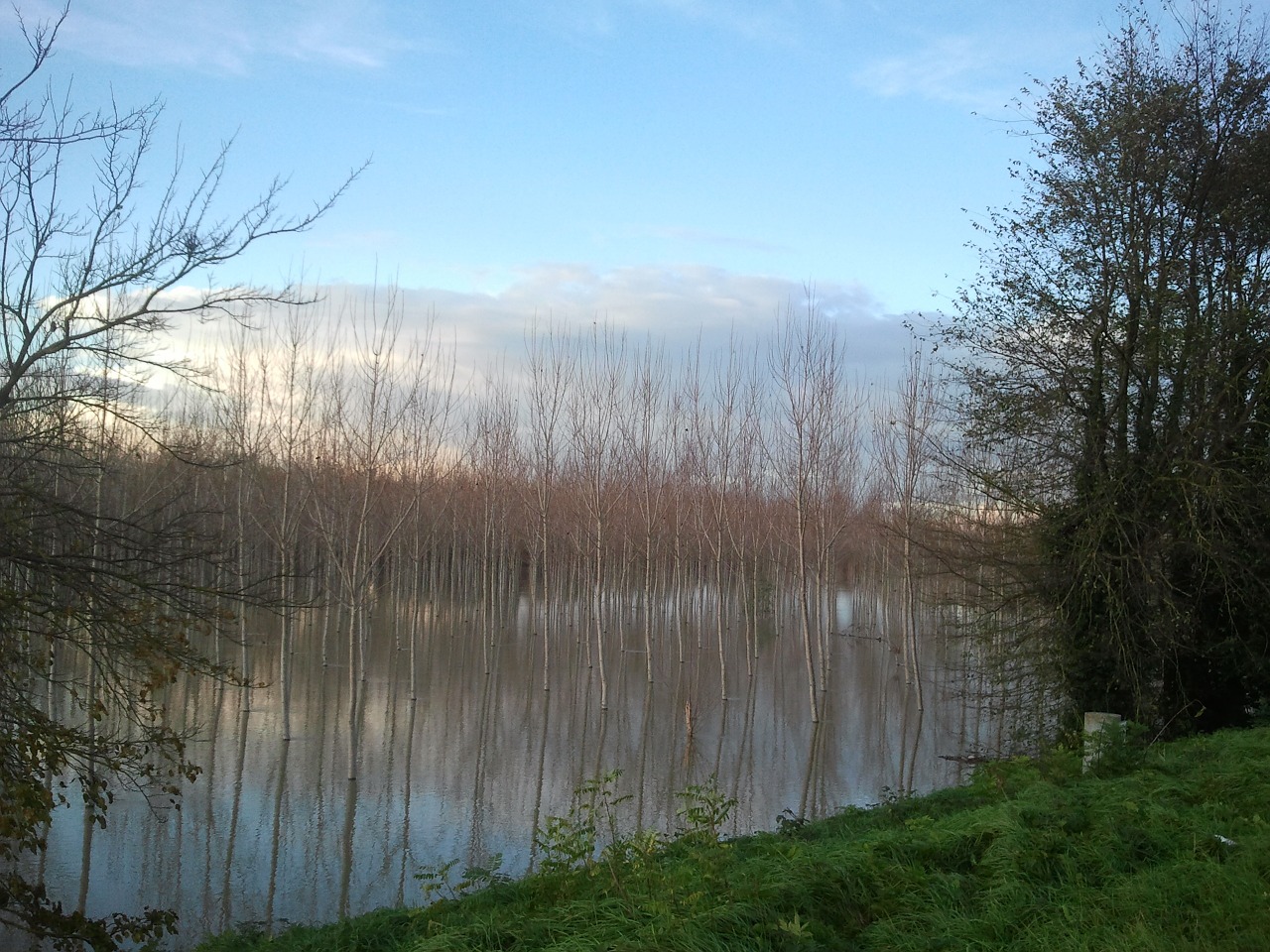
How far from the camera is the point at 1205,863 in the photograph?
457cm

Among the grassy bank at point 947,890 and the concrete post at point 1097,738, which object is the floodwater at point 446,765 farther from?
the concrete post at point 1097,738

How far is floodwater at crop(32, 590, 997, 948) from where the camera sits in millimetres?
9383

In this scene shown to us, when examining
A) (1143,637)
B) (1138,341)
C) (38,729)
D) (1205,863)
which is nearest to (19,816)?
(38,729)

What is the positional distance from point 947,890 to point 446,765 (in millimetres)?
10095

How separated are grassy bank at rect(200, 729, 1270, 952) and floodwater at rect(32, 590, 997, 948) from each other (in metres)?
2.85

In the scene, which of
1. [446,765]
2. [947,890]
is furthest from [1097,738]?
[446,765]

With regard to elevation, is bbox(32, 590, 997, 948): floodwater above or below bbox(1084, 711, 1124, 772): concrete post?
below

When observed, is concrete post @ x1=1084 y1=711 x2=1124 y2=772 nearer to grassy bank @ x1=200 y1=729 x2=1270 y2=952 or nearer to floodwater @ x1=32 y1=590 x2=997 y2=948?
grassy bank @ x1=200 y1=729 x2=1270 y2=952

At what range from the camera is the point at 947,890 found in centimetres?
479

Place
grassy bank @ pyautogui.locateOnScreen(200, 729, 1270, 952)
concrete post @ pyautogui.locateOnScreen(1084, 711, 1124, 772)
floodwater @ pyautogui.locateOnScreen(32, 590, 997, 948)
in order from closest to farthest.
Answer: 1. grassy bank @ pyautogui.locateOnScreen(200, 729, 1270, 952)
2. concrete post @ pyautogui.locateOnScreen(1084, 711, 1124, 772)
3. floodwater @ pyautogui.locateOnScreen(32, 590, 997, 948)

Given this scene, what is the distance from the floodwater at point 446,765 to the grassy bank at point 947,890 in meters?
2.85

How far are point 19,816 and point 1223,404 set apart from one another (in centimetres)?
1274

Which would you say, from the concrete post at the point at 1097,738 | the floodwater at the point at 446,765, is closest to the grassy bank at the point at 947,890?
the concrete post at the point at 1097,738

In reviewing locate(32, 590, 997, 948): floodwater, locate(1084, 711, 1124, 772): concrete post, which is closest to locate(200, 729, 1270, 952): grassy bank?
locate(1084, 711, 1124, 772): concrete post
